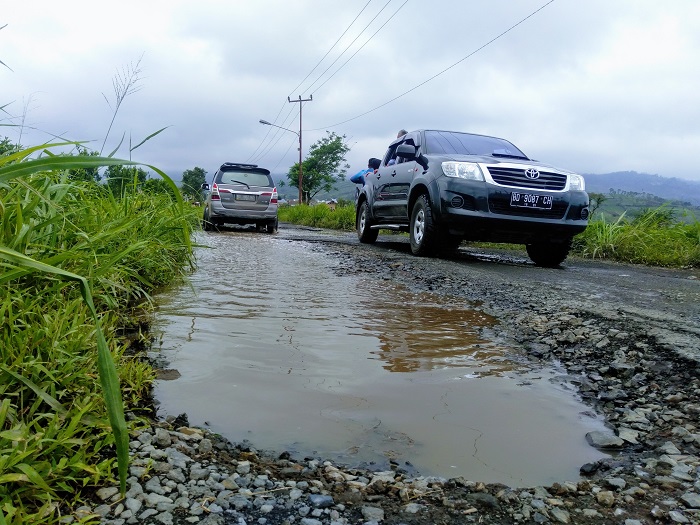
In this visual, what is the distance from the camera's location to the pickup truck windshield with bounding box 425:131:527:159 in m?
8.13

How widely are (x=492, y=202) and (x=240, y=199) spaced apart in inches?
344

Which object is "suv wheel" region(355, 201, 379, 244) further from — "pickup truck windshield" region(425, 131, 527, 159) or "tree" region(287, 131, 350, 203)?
"tree" region(287, 131, 350, 203)

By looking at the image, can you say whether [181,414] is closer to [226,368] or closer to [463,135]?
[226,368]

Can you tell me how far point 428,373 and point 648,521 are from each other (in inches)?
53.1

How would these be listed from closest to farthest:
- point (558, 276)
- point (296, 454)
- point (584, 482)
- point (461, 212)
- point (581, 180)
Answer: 1. point (584, 482)
2. point (296, 454)
3. point (558, 276)
4. point (461, 212)
5. point (581, 180)

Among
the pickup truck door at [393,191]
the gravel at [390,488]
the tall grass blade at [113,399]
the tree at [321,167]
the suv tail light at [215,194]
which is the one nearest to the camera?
the tall grass blade at [113,399]

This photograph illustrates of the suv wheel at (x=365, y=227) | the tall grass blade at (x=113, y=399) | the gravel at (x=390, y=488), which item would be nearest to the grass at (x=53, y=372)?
the tall grass blade at (x=113, y=399)

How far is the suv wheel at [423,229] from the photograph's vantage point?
24.5ft

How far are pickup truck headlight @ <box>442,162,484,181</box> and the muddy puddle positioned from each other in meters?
2.96

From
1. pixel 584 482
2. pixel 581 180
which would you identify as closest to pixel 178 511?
pixel 584 482

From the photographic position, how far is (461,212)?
7.06 meters

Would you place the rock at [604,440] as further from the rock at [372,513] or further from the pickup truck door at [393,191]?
the pickup truck door at [393,191]

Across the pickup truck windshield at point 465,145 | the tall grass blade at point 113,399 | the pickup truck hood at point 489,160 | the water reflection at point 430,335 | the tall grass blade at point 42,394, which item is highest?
the pickup truck windshield at point 465,145

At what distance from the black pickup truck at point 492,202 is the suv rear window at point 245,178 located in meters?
7.48
